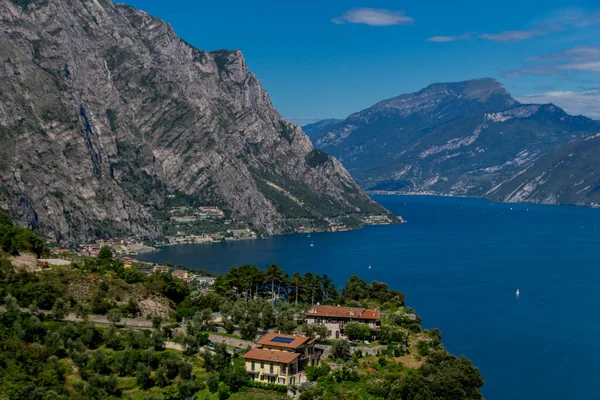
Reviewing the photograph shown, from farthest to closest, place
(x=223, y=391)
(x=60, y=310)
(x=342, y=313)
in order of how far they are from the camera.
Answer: (x=342, y=313) → (x=60, y=310) → (x=223, y=391)

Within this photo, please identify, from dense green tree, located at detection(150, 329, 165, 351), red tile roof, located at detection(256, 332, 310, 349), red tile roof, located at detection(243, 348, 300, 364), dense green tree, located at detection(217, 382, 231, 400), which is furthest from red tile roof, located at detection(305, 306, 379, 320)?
dense green tree, located at detection(217, 382, 231, 400)

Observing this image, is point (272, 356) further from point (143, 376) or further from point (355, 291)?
point (355, 291)

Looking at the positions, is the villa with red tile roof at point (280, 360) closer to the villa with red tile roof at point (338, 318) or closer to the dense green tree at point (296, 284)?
the villa with red tile roof at point (338, 318)

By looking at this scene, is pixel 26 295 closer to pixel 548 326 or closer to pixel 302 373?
pixel 302 373

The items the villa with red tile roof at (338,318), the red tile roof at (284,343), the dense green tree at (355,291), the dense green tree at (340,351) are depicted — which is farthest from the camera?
the dense green tree at (355,291)

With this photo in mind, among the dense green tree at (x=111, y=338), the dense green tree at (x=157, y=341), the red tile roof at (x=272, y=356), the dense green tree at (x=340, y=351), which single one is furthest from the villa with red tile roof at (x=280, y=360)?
the dense green tree at (x=111, y=338)

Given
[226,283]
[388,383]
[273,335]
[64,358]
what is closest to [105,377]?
[64,358]

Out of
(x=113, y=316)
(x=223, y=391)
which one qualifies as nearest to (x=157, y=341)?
(x=113, y=316)

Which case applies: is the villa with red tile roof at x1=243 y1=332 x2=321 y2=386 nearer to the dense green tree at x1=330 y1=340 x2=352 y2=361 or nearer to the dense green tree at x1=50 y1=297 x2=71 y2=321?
the dense green tree at x1=330 y1=340 x2=352 y2=361
